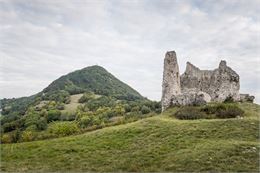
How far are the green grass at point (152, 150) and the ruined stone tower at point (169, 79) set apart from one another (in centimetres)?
1039

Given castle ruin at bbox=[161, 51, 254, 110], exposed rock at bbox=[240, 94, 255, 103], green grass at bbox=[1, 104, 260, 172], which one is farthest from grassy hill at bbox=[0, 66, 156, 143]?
exposed rock at bbox=[240, 94, 255, 103]

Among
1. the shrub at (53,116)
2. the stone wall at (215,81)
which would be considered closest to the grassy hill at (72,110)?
the shrub at (53,116)

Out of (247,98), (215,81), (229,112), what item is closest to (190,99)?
(229,112)

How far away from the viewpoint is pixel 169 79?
40.0 meters

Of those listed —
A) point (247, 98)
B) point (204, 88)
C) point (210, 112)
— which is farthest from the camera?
point (204, 88)

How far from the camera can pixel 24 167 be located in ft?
67.8

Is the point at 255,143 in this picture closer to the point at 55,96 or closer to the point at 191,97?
the point at 191,97

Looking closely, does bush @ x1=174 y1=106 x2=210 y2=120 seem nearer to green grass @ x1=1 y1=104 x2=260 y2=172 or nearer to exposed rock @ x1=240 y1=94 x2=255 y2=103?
green grass @ x1=1 y1=104 x2=260 y2=172

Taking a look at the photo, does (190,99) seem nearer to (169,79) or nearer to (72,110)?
(169,79)

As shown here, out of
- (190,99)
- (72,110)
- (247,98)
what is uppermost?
(247,98)

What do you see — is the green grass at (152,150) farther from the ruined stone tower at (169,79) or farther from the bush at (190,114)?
the ruined stone tower at (169,79)

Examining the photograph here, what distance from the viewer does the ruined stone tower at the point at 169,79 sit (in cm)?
3906

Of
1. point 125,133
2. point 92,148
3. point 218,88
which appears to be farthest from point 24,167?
point 218,88

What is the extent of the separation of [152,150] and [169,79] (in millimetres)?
18826
